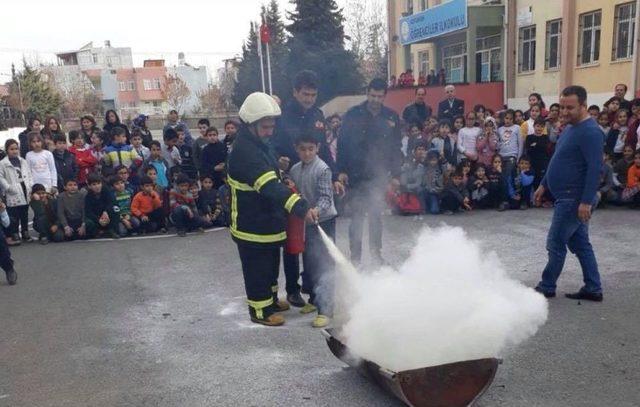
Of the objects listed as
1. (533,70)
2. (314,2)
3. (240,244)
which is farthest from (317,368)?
(314,2)

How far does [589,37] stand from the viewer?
17.3 metres

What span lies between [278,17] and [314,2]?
11732 millimetres

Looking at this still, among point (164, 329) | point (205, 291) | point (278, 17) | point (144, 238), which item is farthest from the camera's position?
point (278, 17)

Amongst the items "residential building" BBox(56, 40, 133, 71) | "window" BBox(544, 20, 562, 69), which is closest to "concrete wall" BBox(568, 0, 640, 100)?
"window" BBox(544, 20, 562, 69)

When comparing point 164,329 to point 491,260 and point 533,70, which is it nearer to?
point 491,260

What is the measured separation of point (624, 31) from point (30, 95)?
149 ft

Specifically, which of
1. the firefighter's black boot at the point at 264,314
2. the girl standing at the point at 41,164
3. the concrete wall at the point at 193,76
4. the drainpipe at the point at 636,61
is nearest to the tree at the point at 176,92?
the concrete wall at the point at 193,76

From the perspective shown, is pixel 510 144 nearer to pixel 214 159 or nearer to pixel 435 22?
pixel 214 159

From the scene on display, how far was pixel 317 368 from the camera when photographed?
3787 millimetres

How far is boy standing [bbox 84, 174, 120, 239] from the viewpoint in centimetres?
841

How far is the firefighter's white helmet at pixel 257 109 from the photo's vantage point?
4.12m

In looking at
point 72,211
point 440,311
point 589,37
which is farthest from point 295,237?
point 589,37

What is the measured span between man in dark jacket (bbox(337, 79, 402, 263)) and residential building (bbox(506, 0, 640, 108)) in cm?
1185

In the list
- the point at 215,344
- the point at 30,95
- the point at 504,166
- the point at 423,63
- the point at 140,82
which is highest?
the point at 140,82
